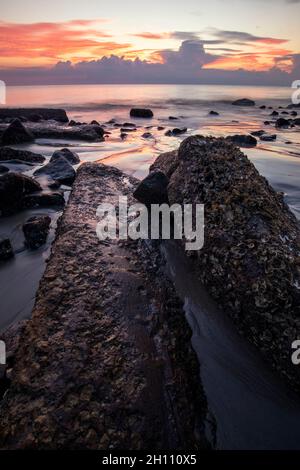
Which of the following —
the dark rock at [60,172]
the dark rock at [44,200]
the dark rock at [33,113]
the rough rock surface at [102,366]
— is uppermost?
the dark rock at [33,113]

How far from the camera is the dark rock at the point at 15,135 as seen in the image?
12.2 meters

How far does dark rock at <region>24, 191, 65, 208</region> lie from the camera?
5.73 meters

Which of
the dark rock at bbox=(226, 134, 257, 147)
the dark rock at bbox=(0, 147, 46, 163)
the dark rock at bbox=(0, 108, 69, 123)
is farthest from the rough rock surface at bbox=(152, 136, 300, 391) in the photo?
the dark rock at bbox=(0, 108, 69, 123)

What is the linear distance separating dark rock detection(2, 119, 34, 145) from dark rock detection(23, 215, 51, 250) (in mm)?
8929

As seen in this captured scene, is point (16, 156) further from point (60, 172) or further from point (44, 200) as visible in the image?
point (44, 200)

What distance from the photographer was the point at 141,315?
8.59 feet

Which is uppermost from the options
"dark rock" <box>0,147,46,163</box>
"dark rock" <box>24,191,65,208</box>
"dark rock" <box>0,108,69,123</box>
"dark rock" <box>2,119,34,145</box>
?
"dark rock" <box>0,108,69,123</box>

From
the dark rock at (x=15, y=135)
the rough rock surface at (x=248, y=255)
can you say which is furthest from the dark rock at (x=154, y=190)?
the dark rock at (x=15, y=135)

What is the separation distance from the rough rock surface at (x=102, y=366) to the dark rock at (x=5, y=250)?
112 cm

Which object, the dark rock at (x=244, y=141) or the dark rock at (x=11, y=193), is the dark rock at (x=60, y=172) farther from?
the dark rock at (x=244, y=141)

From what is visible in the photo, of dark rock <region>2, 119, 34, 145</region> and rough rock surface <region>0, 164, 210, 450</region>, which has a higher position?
dark rock <region>2, 119, 34, 145</region>

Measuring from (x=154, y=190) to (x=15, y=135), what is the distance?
31.7 feet

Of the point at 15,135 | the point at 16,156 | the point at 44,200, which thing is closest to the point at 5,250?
the point at 44,200

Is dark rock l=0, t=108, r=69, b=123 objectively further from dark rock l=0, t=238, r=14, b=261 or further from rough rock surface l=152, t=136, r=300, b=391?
rough rock surface l=152, t=136, r=300, b=391
